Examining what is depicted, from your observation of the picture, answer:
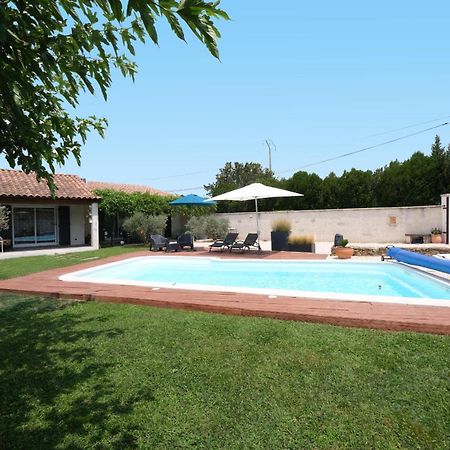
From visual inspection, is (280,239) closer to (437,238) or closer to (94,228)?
(437,238)

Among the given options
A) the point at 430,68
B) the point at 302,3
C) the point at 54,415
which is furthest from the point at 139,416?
the point at 430,68

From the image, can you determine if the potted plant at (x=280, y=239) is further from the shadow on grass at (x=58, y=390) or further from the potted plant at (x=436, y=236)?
the shadow on grass at (x=58, y=390)

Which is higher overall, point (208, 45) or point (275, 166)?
point (275, 166)

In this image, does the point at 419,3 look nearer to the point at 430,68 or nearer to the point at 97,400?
the point at 430,68

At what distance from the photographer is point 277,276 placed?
39.0ft

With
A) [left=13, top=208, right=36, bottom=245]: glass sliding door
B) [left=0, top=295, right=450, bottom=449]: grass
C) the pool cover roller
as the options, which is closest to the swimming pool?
the pool cover roller

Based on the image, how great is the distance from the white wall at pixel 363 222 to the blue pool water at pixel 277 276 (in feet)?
35.5

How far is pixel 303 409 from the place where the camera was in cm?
322

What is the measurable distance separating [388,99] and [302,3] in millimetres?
13192

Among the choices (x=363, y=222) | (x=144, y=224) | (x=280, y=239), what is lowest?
(x=280, y=239)

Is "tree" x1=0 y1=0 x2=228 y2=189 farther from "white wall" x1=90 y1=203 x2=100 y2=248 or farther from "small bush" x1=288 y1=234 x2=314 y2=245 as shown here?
"white wall" x1=90 y1=203 x2=100 y2=248

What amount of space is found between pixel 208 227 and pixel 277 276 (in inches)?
463

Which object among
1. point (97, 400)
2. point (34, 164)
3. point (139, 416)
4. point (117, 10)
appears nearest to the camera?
point (117, 10)

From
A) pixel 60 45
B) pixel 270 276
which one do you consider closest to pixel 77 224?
pixel 270 276
